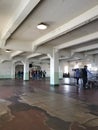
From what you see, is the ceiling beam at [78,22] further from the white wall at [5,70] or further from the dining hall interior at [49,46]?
the white wall at [5,70]

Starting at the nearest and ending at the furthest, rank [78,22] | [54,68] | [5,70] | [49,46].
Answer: [78,22], [49,46], [54,68], [5,70]

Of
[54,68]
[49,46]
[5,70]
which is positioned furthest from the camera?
[5,70]

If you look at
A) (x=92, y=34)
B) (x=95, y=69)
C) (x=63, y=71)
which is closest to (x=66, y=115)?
(x=92, y=34)

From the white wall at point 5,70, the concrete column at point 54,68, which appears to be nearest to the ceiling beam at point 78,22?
the concrete column at point 54,68

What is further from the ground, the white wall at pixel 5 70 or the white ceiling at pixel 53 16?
the white ceiling at pixel 53 16

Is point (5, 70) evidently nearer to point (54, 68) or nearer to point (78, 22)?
point (54, 68)

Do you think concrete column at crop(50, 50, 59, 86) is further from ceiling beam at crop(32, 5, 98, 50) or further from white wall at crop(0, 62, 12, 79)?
white wall at crop(0, 62, 12, 79)

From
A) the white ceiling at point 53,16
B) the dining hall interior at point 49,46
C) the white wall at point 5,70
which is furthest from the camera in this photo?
the white wall at point 5,70

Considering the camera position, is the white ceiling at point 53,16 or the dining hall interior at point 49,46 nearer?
the dining hall interior at point 49,46

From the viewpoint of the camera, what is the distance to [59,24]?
6.62 metres

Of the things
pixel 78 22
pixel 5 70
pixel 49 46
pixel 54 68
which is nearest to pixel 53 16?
pixel 78 22

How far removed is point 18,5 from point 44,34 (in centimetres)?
349

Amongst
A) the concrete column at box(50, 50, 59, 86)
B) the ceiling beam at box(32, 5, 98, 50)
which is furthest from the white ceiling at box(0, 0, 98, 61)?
the concrete column at box(50, 50, 59, 86)

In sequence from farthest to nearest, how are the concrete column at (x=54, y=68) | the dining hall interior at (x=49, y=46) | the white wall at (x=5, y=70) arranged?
the white wall at (x=5, y=70) < the concrete column at (x=54, y=68) < the dining hall interior at (x=49, y=46)
